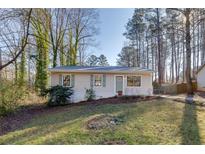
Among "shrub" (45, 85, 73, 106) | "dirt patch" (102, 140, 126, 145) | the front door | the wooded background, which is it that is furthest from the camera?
the wooded background

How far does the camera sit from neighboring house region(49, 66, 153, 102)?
577 inches

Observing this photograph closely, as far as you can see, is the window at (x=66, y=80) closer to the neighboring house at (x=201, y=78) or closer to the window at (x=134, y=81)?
the window at (x=134, y=81)

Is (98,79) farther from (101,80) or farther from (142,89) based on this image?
(142,89)

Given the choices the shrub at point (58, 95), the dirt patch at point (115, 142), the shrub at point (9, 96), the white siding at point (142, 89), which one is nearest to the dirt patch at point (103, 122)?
the dirt patch at point (115, 142)

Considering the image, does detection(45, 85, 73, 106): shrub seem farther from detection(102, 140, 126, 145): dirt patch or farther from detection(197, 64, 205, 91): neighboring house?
detection(197, 64, 205, 91): neighboring house

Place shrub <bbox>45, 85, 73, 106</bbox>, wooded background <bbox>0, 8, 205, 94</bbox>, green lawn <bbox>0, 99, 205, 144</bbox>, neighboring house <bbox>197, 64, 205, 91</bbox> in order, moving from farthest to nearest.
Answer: neighboring house <bbox>197, 64, 205, 91</bbox> → wooded background <bbox>0, 8, 205, 94</bbox> → shrub <bbox>45, 85, 73, 106</bbox> → green lawn <bbox>0, 99, 205, 144</bbox>

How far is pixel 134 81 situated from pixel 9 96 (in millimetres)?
7458

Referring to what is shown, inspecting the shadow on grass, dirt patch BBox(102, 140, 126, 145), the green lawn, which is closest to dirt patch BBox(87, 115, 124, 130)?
the green lawn

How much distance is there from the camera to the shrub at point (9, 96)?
1000cm

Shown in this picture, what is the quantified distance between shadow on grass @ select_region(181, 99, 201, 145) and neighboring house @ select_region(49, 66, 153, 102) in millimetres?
5939

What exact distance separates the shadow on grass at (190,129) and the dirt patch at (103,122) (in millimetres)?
1874

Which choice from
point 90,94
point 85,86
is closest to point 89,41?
point 85,86
